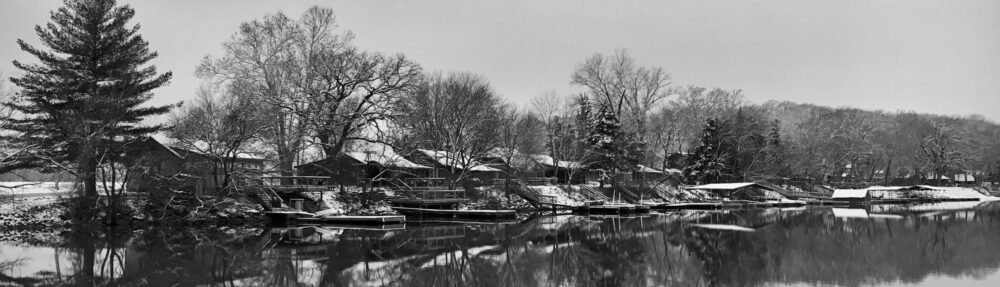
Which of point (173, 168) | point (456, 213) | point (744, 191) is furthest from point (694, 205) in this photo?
point (173, 168)

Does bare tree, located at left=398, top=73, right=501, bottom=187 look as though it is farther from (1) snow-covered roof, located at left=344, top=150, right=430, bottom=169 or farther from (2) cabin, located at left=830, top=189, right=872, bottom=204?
(2) cabin, located at left=830, top=189, right=872, bottom=204

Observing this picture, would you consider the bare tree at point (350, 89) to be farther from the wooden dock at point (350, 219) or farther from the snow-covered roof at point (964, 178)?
the snow-covered roof at point (964, 178)

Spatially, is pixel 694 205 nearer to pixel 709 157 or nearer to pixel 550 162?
pixel 709 157

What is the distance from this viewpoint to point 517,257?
25.1 meters

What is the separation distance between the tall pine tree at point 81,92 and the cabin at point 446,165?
19.7m

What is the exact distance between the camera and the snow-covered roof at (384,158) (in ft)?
151

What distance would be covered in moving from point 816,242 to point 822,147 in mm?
53002

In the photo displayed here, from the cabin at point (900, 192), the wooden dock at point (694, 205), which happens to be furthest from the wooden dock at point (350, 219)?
the cabin at point (900, 192)

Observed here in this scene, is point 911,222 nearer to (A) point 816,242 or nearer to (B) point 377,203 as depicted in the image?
(A) point 816,242

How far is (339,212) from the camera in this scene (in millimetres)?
39844

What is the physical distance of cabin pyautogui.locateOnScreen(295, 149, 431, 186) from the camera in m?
44.3

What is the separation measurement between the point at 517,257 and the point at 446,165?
24392 mm

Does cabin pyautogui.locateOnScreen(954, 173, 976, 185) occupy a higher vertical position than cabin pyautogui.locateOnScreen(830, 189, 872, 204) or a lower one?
higher

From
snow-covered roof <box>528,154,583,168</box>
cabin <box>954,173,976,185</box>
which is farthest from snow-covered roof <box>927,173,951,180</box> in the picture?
snow-covered roof <box>528,154,583,168</box>
